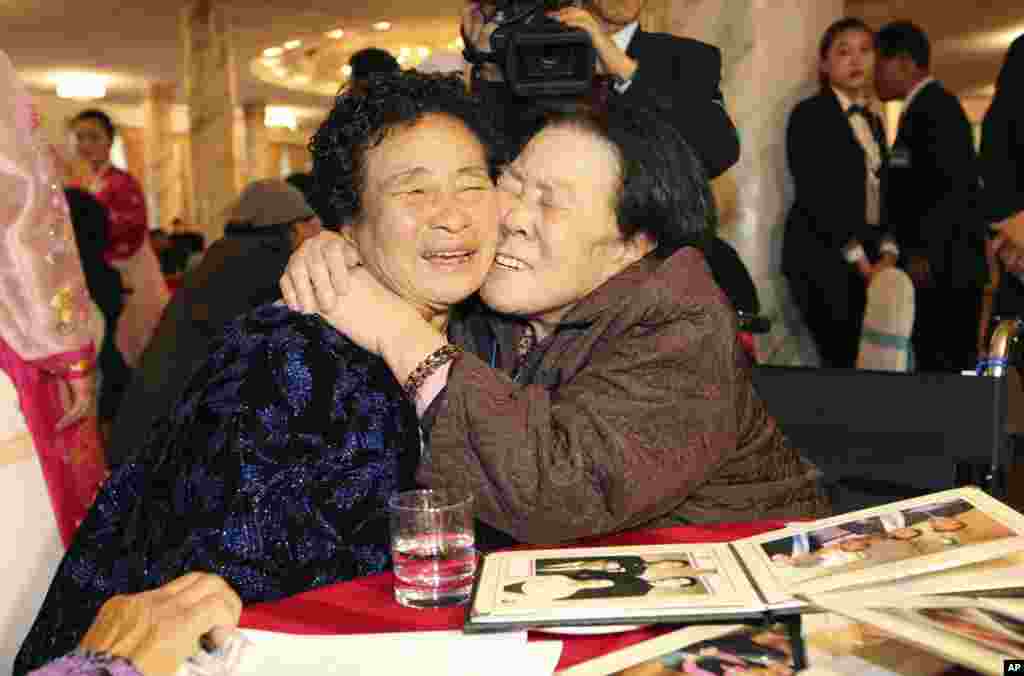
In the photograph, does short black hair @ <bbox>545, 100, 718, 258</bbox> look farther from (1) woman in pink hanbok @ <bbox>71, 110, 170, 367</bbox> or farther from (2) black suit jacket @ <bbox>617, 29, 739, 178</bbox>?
(1) woman in pink hanbok @ <bbox>71, 110, 170, 367</bbox>

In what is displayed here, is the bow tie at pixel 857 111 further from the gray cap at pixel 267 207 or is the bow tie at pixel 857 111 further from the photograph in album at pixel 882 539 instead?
the photograph in album at pixel 882 539

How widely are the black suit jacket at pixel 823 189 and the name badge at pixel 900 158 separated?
39 cm

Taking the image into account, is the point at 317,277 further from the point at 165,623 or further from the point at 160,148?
the point at 160,148

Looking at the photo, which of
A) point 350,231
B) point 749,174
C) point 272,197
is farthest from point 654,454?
point 749,174

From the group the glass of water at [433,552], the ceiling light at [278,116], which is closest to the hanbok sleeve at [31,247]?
the glass of water at [433,552]

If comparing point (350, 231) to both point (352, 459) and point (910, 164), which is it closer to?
point (352, 459)

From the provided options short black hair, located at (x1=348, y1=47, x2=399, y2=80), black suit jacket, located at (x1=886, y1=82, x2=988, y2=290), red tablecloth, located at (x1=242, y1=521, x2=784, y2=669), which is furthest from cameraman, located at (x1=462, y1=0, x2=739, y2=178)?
black suit jacket, located at (x1=886, y1=82, x2=988, y2=290)

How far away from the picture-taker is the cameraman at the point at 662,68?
8.09ft

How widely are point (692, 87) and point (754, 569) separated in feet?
5.83

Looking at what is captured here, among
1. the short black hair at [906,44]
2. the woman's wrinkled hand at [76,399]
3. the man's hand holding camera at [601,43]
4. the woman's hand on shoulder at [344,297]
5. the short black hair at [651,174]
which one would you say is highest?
the short black hair at [906,44]

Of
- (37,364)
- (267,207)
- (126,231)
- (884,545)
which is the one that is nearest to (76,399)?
(37,364)

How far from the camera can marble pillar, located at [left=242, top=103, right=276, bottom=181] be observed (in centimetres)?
1814

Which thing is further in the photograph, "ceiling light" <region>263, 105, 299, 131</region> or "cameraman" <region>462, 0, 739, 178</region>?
"ceiling light" <region>263, 105, 299, 131</region>

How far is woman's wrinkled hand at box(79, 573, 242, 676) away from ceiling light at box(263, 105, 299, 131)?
17424mm
